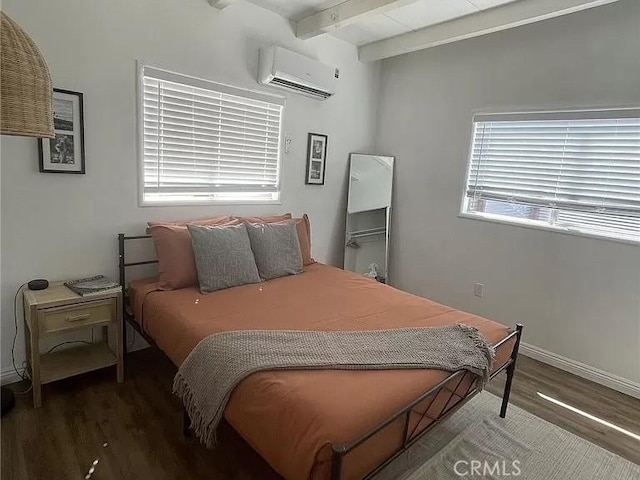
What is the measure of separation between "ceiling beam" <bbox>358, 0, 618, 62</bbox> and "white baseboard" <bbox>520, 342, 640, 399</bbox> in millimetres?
2467

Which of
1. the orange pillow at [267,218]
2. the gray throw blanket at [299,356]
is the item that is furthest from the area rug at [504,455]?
the orange pillow at [267,218]

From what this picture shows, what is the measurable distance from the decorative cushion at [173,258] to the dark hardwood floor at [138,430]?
2.10ft

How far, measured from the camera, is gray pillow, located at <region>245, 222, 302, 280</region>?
9.07ft

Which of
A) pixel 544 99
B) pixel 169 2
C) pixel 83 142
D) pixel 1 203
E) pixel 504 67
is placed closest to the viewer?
pixel 1 203

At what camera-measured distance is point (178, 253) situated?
8.08 ft

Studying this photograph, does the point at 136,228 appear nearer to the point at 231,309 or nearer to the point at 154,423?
the point at 231,309

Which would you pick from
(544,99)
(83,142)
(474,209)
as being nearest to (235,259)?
(83,142)

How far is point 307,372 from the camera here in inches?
59.8

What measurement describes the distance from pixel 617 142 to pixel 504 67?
→ 1.04m

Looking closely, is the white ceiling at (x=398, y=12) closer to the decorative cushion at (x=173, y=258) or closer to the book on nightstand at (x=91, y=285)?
the decorative cushion at (x=173, y=258)

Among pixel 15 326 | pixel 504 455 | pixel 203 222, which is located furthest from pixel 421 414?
pixel 15 326

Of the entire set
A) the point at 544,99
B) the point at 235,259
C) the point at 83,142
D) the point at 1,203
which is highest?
the point at 544,99

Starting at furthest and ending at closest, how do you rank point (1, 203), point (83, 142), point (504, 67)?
point (504, 67), point (83, 142), point (1, 203)

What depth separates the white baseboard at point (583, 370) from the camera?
8.80 feet
